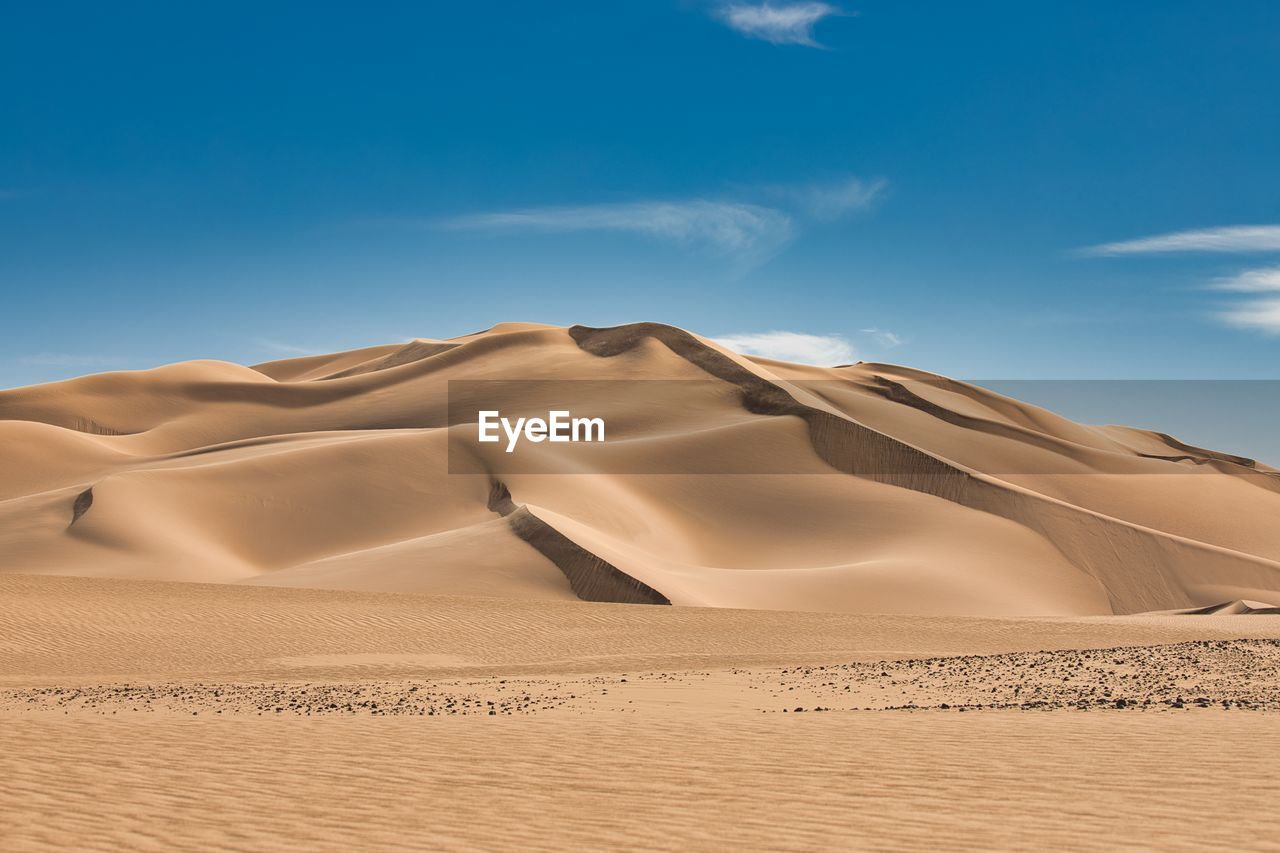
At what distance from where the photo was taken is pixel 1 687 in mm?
15914

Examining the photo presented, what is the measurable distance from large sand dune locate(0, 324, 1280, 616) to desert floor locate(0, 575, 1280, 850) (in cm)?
1044

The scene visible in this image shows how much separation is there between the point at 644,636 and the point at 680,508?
2192 centimetres

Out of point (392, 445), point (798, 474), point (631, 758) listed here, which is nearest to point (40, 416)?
point (392, 445)

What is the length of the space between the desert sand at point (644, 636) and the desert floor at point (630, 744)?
0.06m

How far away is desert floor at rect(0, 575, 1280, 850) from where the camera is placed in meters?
6.81

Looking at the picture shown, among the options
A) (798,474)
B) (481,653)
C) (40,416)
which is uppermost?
(40,416)

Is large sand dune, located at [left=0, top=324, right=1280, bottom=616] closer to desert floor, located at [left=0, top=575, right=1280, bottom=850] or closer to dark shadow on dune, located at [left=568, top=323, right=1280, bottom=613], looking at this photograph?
dark shadow on dune, located at [left=568, top=323, right=1280, bottom=613]

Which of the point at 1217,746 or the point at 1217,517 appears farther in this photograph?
the point at 1217,517

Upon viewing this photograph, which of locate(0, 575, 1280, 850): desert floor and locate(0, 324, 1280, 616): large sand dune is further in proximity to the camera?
locate(0, 324, 1280, 616): large sand dune

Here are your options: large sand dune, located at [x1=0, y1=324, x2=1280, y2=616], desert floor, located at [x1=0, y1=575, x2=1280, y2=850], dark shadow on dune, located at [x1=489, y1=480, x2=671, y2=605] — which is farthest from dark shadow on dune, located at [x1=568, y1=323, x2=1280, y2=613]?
desert floor, located at [x1=0, y1=575, x2=1280, y2=850]

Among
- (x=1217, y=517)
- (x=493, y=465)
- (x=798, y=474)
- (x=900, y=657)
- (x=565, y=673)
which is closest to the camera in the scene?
(x=565, y=673)

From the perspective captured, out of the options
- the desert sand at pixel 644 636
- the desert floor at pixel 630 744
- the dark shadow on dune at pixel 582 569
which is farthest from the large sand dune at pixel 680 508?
the desert floor at pixel 630 744

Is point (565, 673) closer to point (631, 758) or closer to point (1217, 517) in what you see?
point (631, 758)

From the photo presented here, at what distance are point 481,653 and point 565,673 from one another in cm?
361
